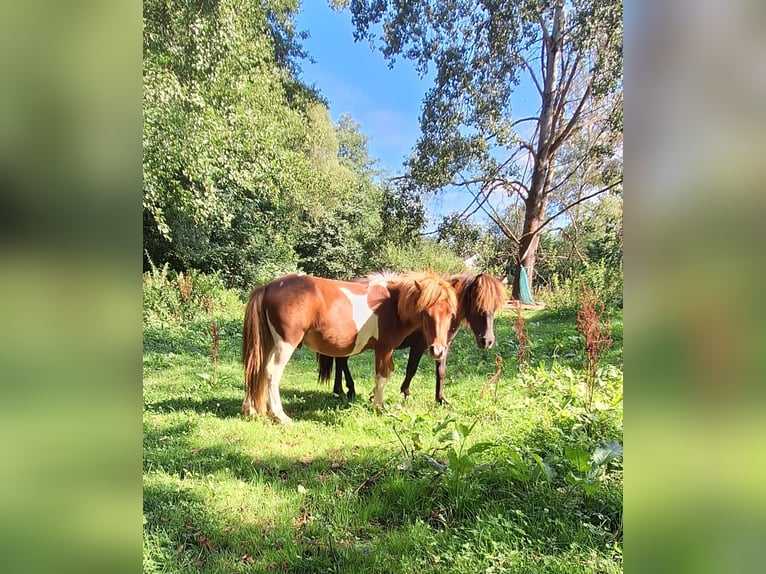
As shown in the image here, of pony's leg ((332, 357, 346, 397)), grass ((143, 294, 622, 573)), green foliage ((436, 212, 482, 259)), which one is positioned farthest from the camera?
pony's leg ((332, 357, 346, 397))

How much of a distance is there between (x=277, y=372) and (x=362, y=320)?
0.43 metres

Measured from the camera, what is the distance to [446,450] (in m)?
1.43

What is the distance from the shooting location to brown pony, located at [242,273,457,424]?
1528 mm

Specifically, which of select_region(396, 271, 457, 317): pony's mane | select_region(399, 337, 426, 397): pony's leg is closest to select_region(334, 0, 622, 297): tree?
select_region(396, 271, 457, 317): pony's mane

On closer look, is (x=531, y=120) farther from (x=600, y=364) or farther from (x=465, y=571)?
(x=465, y=571)

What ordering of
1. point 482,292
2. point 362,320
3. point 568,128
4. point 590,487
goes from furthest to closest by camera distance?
point 362,320, point 482,292, point 568,128, point 590,487

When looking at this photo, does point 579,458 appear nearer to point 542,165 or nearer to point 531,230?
point 531,230

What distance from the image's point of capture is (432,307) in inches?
59.7

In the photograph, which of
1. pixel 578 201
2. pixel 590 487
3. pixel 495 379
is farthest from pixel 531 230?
pixel 590 487

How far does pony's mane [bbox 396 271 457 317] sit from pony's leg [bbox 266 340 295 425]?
53 centimetres

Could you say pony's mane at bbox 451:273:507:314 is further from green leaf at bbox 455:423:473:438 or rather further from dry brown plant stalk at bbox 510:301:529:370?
green leaf at bbox 455:423:473:438

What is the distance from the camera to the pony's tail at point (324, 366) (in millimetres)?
1583
